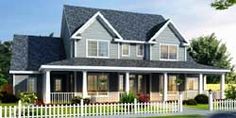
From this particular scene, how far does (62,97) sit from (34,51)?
21.7ft

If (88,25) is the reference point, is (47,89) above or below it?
below

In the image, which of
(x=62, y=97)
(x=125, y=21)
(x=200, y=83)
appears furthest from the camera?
(x=125, y=21)

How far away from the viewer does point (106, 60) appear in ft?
129

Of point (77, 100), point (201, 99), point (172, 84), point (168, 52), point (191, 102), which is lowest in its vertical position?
point (191, 102)

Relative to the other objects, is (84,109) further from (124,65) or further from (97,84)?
(97,84)

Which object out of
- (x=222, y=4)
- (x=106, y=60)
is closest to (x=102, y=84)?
(x=106, y=60)

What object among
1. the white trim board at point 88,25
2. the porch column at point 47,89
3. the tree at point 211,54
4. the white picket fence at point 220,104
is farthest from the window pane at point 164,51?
the tree at point 211,54

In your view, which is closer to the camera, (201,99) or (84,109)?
(84,109)

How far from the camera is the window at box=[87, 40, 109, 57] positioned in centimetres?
3953

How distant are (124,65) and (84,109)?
13.8m

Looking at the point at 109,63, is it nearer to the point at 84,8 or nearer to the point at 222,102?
the point at 84,8

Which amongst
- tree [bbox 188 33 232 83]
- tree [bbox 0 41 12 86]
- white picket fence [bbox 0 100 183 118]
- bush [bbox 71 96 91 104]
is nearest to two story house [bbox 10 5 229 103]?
bush [bbox 71 96 91 104]

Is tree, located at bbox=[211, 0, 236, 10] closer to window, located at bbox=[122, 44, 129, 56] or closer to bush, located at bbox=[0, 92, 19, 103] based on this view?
window, located at bbox=[122, 44, 129, 56]

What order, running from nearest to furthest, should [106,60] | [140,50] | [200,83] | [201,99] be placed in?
[106,60]
[201,99]
[200,83]
[140,50]
